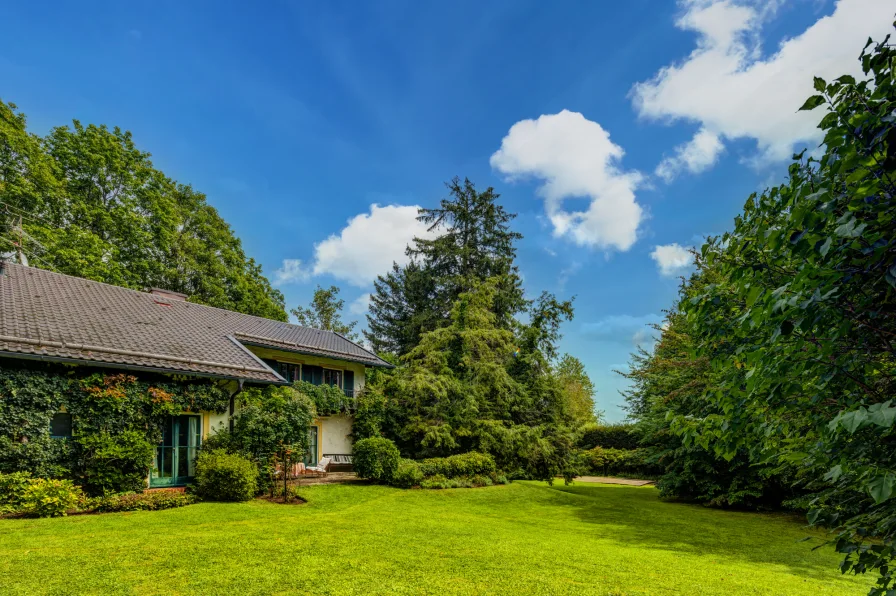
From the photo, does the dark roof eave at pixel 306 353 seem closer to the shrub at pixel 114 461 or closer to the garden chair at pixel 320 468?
the garden chair at pixel 320 468

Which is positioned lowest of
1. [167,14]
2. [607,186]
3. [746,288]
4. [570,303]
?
[746,288]

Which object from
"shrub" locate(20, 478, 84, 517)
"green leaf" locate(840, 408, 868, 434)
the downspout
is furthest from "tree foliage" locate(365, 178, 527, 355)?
"green leaf" locate(840, 408, 868, 434)

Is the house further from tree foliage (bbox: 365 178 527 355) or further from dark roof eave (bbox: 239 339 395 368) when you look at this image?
tree foliage (bbox: 365 178 527 355)

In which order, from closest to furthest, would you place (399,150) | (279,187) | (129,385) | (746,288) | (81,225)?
1. (746,288)
2. (129,385)
3. (399,150)
4. (279,187)
5. (81,225)

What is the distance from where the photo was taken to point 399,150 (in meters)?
18.0

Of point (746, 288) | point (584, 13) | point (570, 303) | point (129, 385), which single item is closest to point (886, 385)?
point (746, 288)

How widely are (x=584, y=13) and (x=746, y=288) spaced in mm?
11433

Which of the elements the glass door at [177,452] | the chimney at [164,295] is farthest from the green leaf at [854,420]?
the chimney at [164,295]

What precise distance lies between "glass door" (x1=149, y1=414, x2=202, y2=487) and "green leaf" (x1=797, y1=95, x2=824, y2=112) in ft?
44.6

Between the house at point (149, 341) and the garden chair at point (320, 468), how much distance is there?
34 centimetres

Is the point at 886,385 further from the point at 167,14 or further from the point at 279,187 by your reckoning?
the point at 279,187

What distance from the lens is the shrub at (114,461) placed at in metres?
10.2

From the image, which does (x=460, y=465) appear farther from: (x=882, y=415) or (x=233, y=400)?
(x=882, y=415)

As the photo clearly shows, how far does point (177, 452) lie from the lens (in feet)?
39.2
